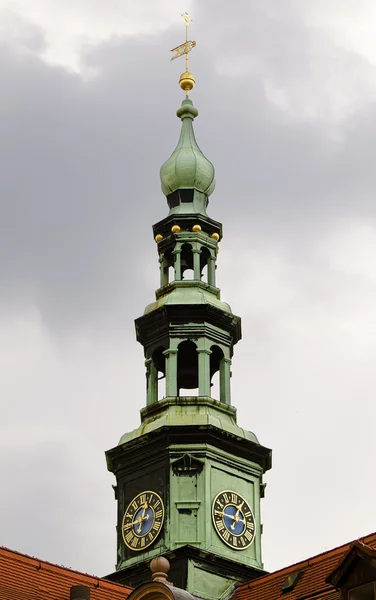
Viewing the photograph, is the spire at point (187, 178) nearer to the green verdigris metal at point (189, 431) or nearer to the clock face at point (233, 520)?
the green verdigris metal at point (189, 431)

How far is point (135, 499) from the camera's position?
2470 inches

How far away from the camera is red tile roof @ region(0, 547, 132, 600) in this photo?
49656 mm

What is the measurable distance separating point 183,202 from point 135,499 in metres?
12.9

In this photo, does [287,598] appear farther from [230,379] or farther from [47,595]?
[230,379]

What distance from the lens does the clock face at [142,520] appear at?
2413 inches

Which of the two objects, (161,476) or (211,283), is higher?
(211,283)

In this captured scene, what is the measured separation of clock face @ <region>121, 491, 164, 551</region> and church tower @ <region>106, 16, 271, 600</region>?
0.14 feet

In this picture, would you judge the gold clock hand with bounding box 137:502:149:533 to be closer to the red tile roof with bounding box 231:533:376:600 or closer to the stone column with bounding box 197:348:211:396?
the stone column with bounding box 197:348:211:396

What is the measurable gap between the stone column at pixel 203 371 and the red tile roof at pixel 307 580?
33.2 feet

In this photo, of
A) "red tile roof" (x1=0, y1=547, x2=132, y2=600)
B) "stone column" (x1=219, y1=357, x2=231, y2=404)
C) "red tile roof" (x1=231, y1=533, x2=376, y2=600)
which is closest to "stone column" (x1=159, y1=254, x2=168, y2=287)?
"stone column" (x1=219, y1=357, x2=231, y2=404)

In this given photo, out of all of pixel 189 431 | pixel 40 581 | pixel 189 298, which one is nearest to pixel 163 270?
pixel 189 298

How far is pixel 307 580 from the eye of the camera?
52.2m

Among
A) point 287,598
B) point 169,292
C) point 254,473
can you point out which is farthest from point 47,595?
point 169,292

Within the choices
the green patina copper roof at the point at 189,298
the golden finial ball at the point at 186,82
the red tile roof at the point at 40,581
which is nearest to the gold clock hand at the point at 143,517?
the green patina copper roof at the point at 189,298
